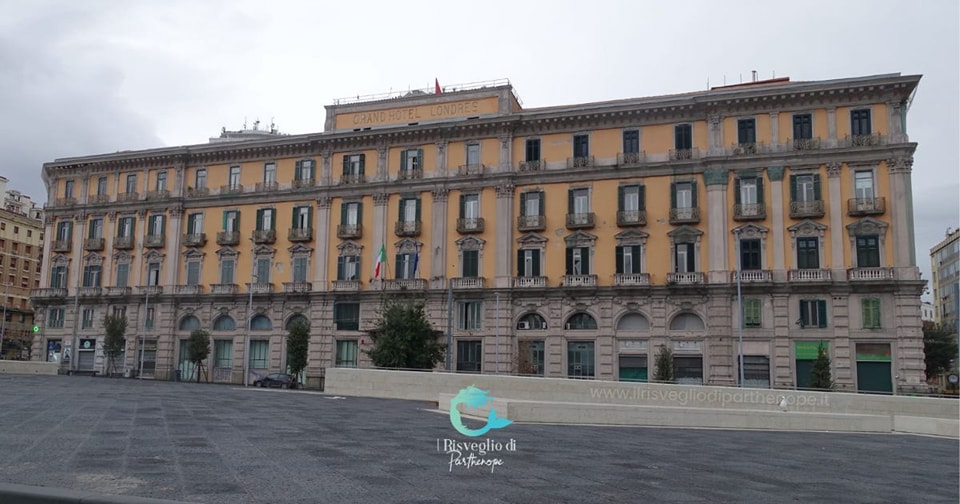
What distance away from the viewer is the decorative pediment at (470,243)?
54.0 meters

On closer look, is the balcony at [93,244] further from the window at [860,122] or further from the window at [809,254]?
the window at [860,122]

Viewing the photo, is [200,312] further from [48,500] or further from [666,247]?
[48,500]

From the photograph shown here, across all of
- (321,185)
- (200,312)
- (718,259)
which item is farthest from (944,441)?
(200,312)

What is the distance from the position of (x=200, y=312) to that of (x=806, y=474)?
54245mm

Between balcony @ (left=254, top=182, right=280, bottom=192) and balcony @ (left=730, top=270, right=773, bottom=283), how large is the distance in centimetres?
3541

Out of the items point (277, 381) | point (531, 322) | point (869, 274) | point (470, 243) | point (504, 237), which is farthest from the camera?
point (277, 381)

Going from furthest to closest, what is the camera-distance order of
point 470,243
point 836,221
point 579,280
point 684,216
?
point 470,243 → point 579,280 → point 684,216 → point 836,221

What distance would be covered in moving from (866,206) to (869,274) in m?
4.19

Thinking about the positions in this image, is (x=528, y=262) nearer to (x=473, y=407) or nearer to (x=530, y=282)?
(x=530, y=282)

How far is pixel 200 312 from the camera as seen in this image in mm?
61469

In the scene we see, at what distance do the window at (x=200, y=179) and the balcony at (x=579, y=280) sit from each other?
32.2 m

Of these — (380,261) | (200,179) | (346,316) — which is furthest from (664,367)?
(200,179)

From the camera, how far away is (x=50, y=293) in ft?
217

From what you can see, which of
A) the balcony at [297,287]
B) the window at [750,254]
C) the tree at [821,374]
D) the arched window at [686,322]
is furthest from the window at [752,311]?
the balcony at [297,287]
